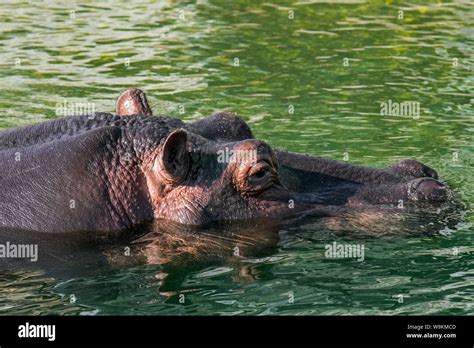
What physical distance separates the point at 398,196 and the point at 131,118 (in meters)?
2.41

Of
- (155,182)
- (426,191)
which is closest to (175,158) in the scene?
(155,182)

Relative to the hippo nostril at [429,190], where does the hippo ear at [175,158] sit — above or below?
above

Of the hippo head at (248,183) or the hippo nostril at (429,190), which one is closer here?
the hippo head at (248,183)

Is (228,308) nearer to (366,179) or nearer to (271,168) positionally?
(271,168)

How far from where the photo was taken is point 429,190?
9.00 m

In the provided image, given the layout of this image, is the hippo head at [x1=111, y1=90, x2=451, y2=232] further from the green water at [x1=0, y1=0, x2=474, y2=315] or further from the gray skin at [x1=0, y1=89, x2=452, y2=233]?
the green water at [x1=0, y1=0, x2=474, y2=315]

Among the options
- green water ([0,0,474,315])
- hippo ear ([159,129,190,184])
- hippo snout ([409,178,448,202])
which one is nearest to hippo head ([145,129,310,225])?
hippo ear ([159,129,190,184])

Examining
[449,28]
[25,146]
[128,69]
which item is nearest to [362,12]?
[449,28]

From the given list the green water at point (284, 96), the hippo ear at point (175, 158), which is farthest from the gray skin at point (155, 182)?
the green water at point (284, 96)

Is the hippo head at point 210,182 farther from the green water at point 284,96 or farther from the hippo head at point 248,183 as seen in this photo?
the green water at point 284,96

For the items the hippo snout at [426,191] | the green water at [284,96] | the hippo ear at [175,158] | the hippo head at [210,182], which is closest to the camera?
the green water at [284,96]

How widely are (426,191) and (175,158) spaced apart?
2.23 meters

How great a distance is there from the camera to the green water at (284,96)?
25.9ft

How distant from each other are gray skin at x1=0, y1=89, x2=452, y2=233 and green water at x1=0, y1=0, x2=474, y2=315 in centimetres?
39
